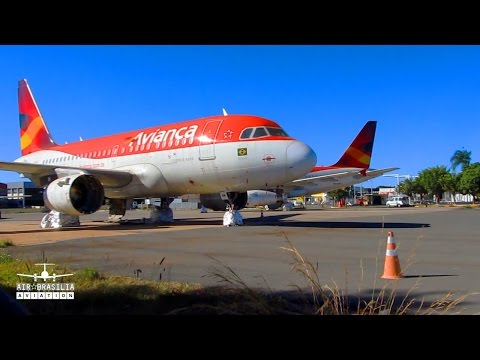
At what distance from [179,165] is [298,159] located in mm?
4810

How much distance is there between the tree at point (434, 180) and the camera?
93431 mm

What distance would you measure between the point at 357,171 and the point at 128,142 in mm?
25308

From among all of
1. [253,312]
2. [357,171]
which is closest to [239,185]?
[253,312]

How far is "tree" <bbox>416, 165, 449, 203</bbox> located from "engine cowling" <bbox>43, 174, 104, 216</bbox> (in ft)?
281

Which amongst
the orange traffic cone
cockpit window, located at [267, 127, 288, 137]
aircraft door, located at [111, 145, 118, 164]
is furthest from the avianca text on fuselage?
the orange traffic cone

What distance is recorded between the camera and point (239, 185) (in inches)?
690

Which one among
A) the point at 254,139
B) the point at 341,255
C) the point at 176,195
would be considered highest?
the point at 254,139

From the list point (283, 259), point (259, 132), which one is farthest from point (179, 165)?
point (283, 259)

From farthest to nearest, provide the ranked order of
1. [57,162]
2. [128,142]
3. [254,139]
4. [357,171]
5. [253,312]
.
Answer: [357,171]
[57,162]
[128,142]
[254,139]
[253,312]

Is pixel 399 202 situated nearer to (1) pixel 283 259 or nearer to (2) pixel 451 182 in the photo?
(2) pixel 451 182

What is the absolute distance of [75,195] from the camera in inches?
685

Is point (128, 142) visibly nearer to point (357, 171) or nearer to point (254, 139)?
point (254, 139)
